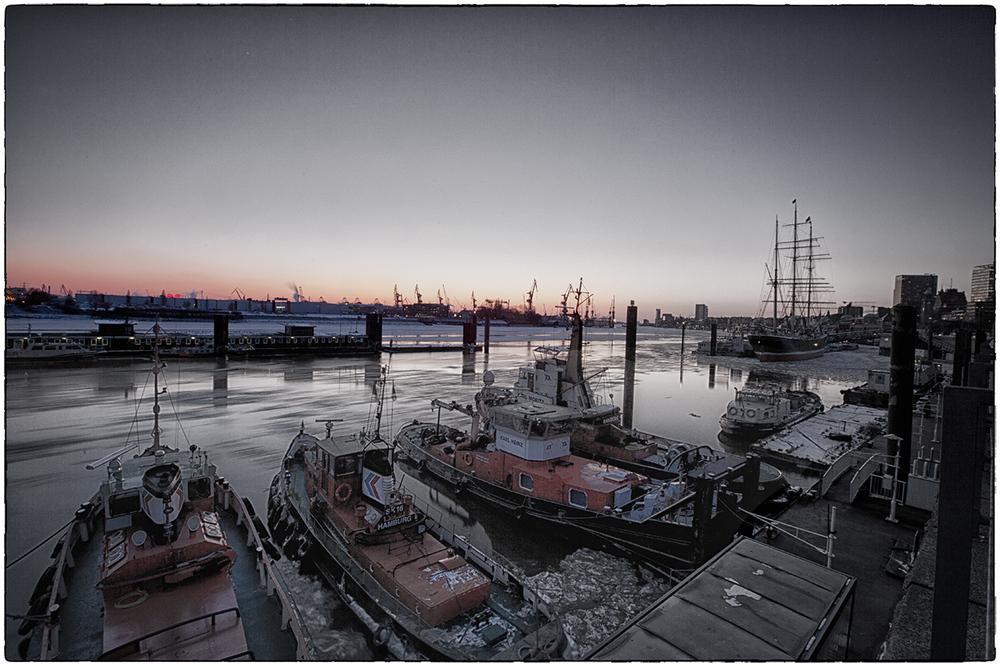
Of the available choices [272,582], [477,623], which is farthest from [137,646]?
[477,623]

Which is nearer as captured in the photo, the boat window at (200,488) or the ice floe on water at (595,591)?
the ice floe on water at (595,591)

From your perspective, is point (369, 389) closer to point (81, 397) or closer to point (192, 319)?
point (81, 397)

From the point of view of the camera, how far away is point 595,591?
25.3 feet

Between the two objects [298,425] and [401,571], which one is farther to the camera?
[298,425]

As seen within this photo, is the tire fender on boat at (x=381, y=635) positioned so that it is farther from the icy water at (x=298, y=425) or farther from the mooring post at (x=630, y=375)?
the mooring post at (x=630, y=375)

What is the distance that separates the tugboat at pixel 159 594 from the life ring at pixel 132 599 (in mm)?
12

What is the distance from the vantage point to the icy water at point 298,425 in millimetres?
7500

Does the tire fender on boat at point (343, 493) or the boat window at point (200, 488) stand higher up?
the boat window at point (200, 488)

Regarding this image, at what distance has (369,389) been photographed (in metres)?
27.7

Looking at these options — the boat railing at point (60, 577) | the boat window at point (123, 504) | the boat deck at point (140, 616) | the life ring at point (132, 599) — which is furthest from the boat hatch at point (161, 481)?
the boat railing at point (60, 577)

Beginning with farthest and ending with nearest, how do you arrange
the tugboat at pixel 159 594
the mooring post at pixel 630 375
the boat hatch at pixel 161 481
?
the mooring post at pixel 630 375
the boat hatch at pixel 161 481
the tugboat at pixel 159 594

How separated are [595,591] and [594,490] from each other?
1921 mm

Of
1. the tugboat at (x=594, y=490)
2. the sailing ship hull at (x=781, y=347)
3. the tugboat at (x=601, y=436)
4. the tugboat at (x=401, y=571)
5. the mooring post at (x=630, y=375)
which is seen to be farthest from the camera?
the sailing ship hull at (x=781, y=347)

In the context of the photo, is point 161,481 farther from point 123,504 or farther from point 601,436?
point 601,436
